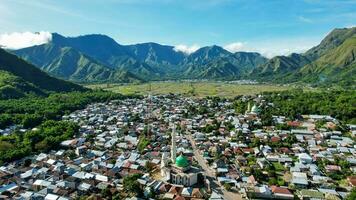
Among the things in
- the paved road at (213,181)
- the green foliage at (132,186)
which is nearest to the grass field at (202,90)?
the paved road at (213,181)

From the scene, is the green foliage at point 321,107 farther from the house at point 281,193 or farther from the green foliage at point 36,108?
the green foliage at point 36,108

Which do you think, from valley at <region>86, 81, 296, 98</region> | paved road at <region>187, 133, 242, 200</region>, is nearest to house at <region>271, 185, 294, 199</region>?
paved road at <region>187, 133, 242, 200</region>

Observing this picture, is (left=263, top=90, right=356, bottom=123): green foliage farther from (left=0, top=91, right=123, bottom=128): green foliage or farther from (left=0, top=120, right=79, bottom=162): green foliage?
(left=0, top=91, right=123, bottom=128): green foliage

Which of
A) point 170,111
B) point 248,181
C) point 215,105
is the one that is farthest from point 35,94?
point 248,181

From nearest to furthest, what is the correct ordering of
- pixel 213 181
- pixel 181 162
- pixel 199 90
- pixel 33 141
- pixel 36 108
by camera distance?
pixel 181 162, pixel 213 181, pixel 33 141, pixel 36 108, pixel 199 90

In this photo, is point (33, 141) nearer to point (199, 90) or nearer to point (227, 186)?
point (227, 186)

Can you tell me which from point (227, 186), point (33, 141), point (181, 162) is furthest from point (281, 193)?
point (33, 141)

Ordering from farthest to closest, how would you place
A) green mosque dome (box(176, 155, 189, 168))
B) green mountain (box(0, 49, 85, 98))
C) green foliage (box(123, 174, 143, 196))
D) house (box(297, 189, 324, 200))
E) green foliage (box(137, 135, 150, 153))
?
1. green mountain (box(0, 49, 85, 98))
2. green foliage (box(137, 135, 150, 153))
3. green mosque dome (box(176, 155, 189, 168))
4. house (box(297, 189, 324, 200))
5. green foliage (box(123, 174, 143, 196))
